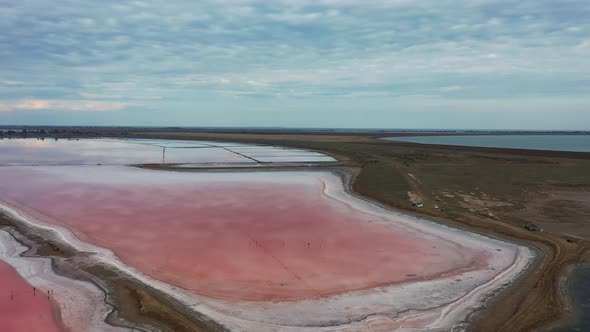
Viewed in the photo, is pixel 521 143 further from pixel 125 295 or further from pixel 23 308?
pixel 23 308

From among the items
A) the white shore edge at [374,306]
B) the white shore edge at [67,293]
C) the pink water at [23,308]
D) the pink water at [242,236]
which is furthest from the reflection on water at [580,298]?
the pink water at [23,308]

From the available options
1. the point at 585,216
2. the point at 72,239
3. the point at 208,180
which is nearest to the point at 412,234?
the point at 585,216

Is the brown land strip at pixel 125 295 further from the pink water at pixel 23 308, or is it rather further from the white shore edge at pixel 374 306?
the pink water at pixel 23 308

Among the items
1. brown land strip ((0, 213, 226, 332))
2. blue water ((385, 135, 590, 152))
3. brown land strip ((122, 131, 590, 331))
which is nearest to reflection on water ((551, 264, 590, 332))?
brown land strip ((122, 131, 590, 331))

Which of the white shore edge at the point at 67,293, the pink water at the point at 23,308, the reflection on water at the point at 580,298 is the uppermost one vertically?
the reflection on water at the point at 580,298

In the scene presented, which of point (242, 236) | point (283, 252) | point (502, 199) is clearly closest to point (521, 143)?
point (502, 199)

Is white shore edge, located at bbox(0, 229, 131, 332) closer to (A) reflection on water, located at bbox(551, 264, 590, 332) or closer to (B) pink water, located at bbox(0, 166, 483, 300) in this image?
(B) pink water, located at bbox(0, 166, 483, 300)

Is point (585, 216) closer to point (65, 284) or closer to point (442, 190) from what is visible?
point (442, 190)
